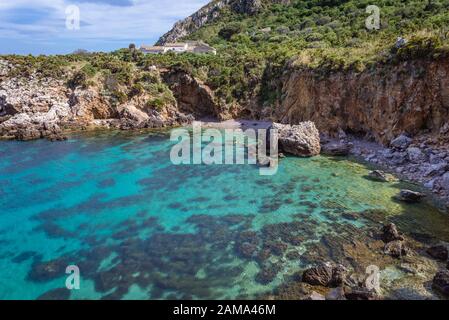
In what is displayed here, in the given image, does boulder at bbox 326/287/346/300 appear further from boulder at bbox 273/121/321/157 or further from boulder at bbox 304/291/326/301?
boulder at bbox 273/121/321/157

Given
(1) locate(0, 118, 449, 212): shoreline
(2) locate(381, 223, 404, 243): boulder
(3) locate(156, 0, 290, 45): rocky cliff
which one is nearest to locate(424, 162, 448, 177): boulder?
(1) locate(0, 118, 449, 212): shoreline

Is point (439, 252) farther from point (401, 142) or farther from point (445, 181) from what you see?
point (401, 142)

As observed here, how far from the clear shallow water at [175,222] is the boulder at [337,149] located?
6.62 ft

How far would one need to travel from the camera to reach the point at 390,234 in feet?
55.4

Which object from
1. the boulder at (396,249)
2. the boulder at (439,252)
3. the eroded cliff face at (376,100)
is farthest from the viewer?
the eroded cliff face at (376,100)

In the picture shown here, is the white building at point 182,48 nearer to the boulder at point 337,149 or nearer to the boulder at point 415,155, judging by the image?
the boulder at point 337,149

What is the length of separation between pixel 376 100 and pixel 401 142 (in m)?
5.31

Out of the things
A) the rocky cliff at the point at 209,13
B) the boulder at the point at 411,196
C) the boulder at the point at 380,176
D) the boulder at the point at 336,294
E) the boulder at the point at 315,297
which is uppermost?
the rocky cliff at the point at 209,13

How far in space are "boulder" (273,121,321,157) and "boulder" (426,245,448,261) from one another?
1630 cm

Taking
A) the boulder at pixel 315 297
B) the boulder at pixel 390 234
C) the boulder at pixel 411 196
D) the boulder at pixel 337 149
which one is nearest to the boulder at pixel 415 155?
the boulder at pixel 411 196

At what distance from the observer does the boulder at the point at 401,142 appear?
27.8 meters

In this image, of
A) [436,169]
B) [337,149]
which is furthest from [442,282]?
[337,149]
